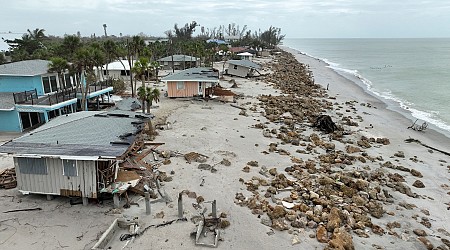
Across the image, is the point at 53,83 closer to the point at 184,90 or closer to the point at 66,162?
the point at 184,90

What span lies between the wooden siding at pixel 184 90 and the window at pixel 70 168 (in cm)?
2340

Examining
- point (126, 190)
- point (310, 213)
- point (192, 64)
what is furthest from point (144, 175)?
A: point (192, 64)

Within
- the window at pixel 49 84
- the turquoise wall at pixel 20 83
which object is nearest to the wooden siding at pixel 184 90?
the window at pixel 49 84

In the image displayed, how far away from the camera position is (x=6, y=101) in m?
24.0

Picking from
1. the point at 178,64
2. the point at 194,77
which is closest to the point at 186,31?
the point at 178,64

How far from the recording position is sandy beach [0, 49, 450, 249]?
13.3 meters

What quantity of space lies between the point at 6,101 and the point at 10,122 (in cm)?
171

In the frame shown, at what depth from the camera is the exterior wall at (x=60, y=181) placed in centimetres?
1453

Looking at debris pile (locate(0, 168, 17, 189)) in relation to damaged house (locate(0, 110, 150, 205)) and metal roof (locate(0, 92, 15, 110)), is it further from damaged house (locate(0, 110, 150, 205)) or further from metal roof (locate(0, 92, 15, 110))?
metal roof (locate(0, 92, 15, 110))

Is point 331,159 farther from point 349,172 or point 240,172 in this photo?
point 240,172

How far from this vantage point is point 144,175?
1716 centimetres

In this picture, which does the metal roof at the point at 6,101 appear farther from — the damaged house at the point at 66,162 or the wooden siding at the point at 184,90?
the wooden siding at the point at 184,90

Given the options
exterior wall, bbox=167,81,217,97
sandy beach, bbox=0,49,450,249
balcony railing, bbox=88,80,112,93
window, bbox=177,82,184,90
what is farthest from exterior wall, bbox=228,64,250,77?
Answer: balcony railing, bbox=88,80,112,93

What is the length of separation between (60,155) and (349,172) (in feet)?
53.0
